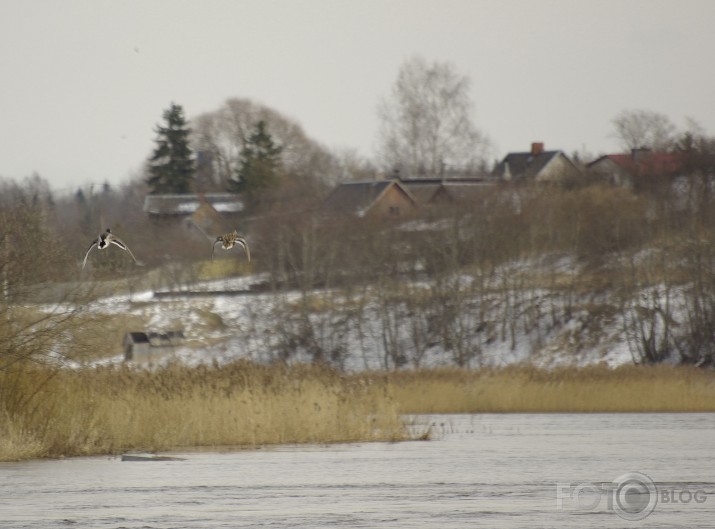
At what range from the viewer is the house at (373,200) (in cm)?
6721

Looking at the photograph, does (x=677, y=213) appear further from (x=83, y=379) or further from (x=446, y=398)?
(x=83, y=379)

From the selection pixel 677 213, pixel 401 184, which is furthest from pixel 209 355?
pixel 401 184

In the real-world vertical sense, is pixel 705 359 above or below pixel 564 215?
below

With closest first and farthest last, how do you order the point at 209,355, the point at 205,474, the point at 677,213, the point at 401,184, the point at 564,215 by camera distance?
→ the point at 205,474 < the point at 209,355 < the point at 677,213 < the point at 564,215 < the point at 401,184

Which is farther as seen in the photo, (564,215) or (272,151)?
(272,151)

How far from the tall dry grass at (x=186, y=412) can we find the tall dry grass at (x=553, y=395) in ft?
20.9

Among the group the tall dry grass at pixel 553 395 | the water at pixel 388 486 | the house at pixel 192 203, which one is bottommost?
the water at pixel 388 486

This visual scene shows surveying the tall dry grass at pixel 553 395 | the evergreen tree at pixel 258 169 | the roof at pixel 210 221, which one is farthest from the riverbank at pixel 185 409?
the evergreen tree at pixel 258 169

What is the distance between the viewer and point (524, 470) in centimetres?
2633

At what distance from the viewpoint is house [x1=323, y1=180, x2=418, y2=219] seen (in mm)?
67206

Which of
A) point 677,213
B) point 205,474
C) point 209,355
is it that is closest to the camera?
point 205,474

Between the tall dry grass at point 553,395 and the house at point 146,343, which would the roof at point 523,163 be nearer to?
the house at point 146,343

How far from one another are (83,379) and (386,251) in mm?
31871

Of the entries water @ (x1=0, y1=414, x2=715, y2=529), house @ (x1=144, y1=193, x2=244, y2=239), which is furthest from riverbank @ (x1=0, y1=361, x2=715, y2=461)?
house @ (x1=144, y1=193, x2=244, y2=239)
